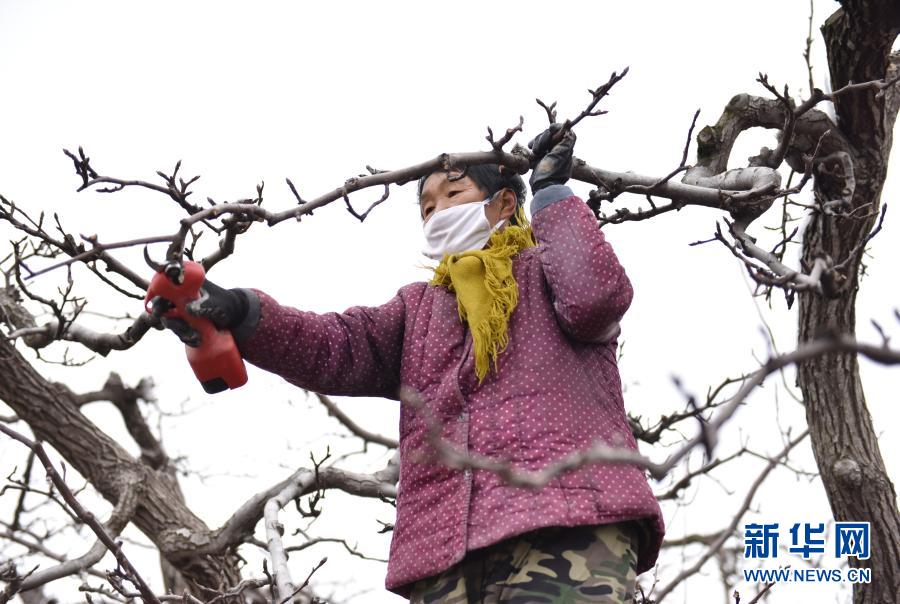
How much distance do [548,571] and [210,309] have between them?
0.99 m

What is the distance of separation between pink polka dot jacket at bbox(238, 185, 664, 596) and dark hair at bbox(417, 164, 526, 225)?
0.85 feet

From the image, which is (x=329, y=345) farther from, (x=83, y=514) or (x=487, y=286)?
(x=83, y=514)

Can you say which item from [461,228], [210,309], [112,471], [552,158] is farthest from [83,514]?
[112,471]

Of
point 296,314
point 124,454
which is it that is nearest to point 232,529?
point 124,454

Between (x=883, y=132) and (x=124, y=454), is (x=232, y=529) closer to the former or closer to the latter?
(x=124, y=454)

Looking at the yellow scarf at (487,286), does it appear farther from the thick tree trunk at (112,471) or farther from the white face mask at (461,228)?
the thick tree trunk at (112,471)

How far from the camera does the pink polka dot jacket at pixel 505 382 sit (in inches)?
96.0

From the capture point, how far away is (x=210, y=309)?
2.50 metres

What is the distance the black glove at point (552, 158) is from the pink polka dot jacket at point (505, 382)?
0.05 meters

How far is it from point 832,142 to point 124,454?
3434 mm

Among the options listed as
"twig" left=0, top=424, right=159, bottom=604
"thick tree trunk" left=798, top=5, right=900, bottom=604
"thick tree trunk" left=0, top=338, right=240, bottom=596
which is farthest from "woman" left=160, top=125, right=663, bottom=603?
"thick tree trunk" left=0, top=338, right=240, bottom=596

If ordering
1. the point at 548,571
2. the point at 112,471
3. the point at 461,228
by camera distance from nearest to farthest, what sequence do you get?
the point at 548,571 → the point at 461,228 → the point at 112,471

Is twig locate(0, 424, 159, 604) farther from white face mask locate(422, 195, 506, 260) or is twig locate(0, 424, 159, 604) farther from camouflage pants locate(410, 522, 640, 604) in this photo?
white face mask locate(422, 195, 506, 260)

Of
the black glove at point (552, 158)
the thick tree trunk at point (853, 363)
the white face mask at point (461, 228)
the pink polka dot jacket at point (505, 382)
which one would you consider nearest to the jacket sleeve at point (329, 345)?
the pink polka dot jacket at point (505, 382)
